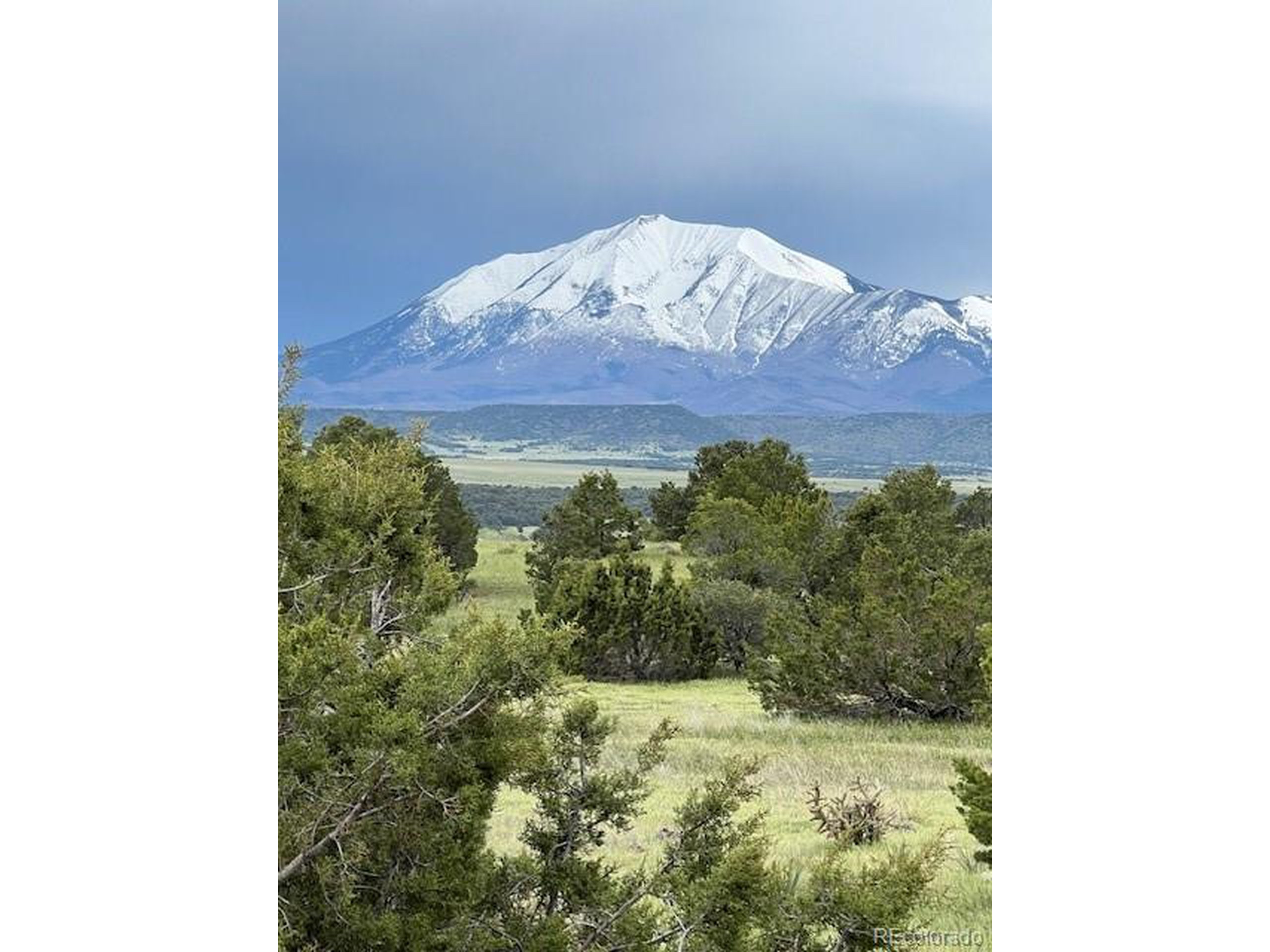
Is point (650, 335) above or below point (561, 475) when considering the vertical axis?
above

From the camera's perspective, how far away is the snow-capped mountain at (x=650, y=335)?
2.30m

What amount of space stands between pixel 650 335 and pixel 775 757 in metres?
0.79

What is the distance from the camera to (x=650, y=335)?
2.37 m

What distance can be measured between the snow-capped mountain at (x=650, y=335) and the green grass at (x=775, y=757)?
301mm

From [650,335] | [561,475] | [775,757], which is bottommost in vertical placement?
[775,757]

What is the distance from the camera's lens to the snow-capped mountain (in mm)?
2299

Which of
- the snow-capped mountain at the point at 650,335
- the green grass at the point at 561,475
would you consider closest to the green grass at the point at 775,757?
the green grass at the point at 561,475

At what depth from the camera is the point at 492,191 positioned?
7.79ft

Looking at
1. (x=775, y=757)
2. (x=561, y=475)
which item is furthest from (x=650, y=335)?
(x=775, y=757)

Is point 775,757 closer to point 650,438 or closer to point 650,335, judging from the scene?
point 650,438

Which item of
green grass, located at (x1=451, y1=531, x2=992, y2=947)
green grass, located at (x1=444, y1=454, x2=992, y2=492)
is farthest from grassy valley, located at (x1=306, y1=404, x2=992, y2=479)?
green grass, located at (x1=451, y1=531, x2=992, y2=947)

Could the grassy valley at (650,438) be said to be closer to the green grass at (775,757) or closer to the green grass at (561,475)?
the green grass at (561,475)
